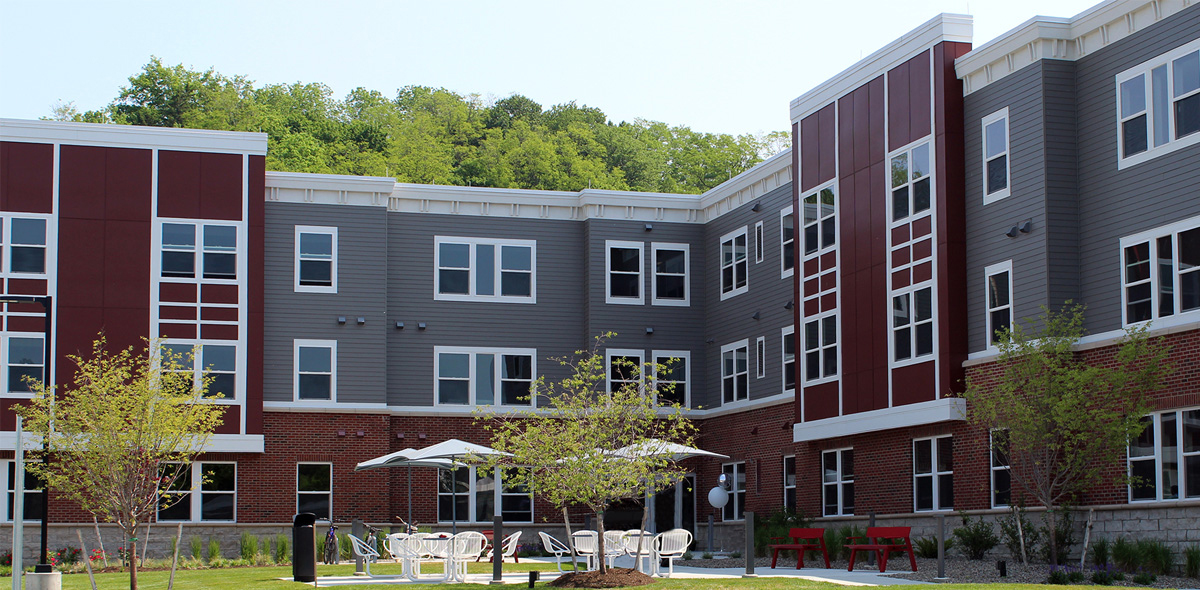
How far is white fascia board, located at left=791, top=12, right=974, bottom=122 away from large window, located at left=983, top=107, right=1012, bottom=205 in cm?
209

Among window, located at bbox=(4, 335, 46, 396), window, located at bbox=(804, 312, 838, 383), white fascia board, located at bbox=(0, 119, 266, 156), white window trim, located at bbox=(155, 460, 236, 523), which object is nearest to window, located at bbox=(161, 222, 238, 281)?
white fascia board, located at bbox=(0, 119, 266, 156)

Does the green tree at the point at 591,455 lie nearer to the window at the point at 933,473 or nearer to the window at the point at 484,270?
the window at the point at 933,473

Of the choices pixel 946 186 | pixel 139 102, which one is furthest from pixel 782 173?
pixel 139 102

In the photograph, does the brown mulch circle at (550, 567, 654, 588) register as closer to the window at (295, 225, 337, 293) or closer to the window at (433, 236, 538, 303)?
the window at (295, 225, 337, 293)

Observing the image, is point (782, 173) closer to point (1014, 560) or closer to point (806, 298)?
point (806, 298)

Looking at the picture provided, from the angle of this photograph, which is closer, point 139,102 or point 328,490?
point 328,490

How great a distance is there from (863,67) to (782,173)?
5157mm

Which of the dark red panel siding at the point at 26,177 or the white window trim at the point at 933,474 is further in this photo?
the dark red panel siding at the point at 26,177

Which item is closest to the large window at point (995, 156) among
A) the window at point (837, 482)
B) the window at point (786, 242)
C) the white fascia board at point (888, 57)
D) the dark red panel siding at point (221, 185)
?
the white fascia board at point (888, 57)

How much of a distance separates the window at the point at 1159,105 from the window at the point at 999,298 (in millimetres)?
3069

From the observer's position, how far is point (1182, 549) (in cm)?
2084

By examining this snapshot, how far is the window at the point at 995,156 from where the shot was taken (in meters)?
25.4

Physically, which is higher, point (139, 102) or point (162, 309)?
point (139, 102)

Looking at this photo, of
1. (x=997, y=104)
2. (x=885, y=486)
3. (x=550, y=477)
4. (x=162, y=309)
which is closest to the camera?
(x=550, y=477)
